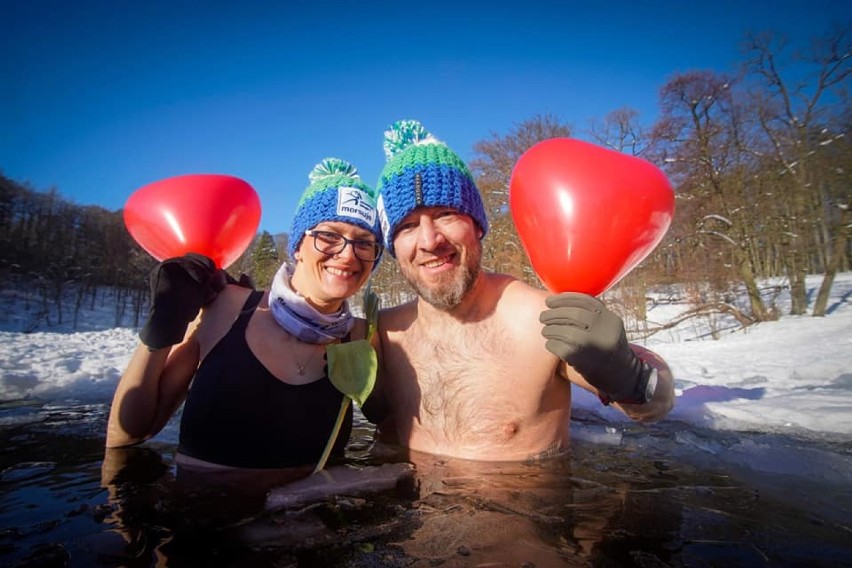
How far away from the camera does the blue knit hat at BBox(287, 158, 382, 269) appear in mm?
2146

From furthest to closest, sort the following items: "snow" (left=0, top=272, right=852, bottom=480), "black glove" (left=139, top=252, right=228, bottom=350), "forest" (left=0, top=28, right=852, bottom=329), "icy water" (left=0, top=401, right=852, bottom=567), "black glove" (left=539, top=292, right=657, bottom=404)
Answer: "forest" (left=0, top=28, right=852, bottom=329), "snow" (left=0, top=272, right=852, bottom=480), "black glove" (left=139, top=252, right=228, bottom=350), "black glove" (left=539, top=292, right=657, bottom=404), "icy water" (left=0, top=401, right=852, bottom=567)

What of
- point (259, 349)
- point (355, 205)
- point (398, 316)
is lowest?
point (259, 349)

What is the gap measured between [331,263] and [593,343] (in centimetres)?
137

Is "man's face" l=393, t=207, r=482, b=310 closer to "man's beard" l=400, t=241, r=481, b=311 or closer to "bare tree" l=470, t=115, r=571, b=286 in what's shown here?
"man's beard" l=400, t=241, r=481, b=311

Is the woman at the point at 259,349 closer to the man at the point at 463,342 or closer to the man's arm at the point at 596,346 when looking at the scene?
the man at the point at 463,342

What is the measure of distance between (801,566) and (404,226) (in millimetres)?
1938

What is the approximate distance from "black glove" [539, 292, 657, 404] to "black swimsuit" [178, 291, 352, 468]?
1.26 m

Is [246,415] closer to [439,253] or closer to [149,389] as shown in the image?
[149,389]

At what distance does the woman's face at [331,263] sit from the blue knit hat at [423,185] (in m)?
Answer: 0.18

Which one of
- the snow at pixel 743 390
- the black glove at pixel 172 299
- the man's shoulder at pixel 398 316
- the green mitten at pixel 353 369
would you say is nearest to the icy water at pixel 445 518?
the green mitten at pixel 353 369

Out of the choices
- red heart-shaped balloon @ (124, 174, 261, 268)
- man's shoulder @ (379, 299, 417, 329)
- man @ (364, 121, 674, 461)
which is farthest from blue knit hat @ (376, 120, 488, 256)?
red heart-shaped balloon @ (124, 174, 261, 268)

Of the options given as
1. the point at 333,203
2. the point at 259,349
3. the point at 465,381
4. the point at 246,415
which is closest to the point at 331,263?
the point at 333,203

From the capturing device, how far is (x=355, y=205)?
2.18m

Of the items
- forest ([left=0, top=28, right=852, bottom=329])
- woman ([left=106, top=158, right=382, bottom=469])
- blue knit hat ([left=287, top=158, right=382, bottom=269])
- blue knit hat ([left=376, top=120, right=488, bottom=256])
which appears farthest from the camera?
forest ([left=0, top=28, right=852, bottom=329])
